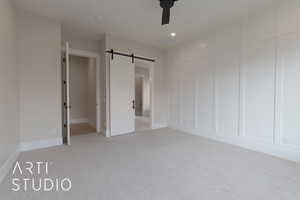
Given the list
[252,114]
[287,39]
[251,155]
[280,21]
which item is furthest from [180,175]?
[280,21]

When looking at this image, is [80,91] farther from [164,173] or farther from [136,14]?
[164,173]

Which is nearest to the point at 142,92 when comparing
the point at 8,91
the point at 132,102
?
the point at 132,102

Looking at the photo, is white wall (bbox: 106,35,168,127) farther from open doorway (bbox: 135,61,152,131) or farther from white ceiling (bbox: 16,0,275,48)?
open doorway (bbox: 135,61,152,131)

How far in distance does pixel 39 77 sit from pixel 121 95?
80.6 inches

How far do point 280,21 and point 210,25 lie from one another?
4.52ft

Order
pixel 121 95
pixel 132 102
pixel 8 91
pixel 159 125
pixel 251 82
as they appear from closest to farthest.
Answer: pixel 8 91, pixel 251 82, pixel 121 95, pixel 132 102, pixel 159 125

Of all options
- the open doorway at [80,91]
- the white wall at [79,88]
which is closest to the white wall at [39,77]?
the open doorway at [80,91]

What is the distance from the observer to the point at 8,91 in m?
2.50

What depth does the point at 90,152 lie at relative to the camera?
319 centimetres

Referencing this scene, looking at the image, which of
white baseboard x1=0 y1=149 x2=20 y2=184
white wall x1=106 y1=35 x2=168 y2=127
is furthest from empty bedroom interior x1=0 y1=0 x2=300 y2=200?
white wall x1=106 y1=35 x2=168 y2=127

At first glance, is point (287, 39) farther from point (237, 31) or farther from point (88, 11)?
point (88, 11)

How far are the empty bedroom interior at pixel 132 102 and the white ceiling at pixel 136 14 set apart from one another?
28 mm

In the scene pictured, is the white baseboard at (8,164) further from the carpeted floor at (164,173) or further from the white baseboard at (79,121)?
the white baseboard at (79,121)

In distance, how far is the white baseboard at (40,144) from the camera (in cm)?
324
